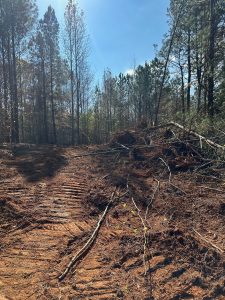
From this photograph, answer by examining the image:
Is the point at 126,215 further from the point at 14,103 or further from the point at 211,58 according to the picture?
the point at 14,103

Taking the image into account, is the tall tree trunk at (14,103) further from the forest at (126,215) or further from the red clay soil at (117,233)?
the red clay soil at (117,233)

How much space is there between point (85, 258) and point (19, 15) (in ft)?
67.0

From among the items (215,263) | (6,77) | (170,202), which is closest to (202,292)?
(215,263)

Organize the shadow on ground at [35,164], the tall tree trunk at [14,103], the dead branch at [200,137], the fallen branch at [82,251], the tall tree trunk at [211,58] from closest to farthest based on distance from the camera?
the fallen branch at [82,251], the dead branch at [200,137], the shadow on ground at [35,164], the tall tree trunk at [211,58], the tall tree trunk at [14,103]

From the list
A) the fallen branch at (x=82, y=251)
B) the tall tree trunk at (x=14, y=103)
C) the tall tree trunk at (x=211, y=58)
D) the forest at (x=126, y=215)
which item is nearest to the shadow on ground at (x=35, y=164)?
the forest at (x=126, y=215)

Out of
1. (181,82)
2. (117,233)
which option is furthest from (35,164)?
(181,82)

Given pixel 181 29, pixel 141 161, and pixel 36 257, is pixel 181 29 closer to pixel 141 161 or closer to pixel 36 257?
pixel 141 161

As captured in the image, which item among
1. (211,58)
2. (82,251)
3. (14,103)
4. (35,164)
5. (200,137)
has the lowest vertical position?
(82,251)

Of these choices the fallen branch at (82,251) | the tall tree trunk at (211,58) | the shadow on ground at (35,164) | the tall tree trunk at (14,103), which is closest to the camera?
the fallen branch at (82,251)

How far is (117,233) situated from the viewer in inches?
210

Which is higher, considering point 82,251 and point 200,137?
point 200,137

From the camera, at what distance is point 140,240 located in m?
4.91

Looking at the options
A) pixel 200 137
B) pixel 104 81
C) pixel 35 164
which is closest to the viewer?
pixel 200 137

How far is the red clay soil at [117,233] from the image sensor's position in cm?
376
